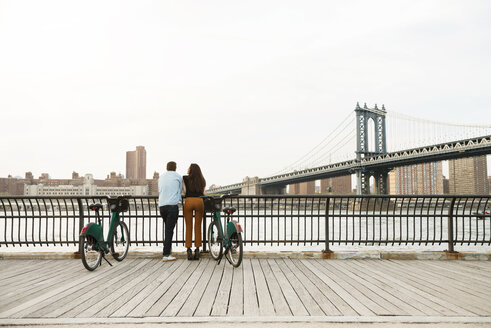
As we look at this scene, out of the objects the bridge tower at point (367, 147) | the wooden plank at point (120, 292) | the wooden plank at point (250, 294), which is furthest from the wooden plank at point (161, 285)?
the bridge tower at point (367, 147)

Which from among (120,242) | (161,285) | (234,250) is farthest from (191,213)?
(161,285)

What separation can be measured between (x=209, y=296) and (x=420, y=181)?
102 meters

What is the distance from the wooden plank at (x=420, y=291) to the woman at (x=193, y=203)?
287 centimetres

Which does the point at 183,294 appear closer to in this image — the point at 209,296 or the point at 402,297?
the point at 209,296

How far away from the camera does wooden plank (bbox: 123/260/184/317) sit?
3803mm

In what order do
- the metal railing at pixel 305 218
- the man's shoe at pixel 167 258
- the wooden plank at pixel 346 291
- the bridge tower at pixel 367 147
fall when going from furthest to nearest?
1. the bridge tower at pixel 367 147
2. the metal railing at pixel 305 218
3. the man's shoe at pixel 167 258
4. the wooden plank at pixel 346 291

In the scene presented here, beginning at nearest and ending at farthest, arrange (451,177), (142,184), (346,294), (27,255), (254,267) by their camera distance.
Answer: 1. (346,294)
2. (254,267)
3. (27,255)
4. (451,177)
5. (142,184)

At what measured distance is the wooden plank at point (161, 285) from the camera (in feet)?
12.5

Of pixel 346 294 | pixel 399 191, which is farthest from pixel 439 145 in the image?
pixel 346 294

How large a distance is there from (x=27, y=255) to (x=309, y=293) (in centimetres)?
527

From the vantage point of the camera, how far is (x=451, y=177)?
313 ft

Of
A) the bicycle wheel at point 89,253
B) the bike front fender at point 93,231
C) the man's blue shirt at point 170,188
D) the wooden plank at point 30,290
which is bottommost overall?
the wooden plank at point 30,290

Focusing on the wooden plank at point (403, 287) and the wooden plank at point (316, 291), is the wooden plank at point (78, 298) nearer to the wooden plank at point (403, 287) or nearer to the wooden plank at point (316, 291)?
the wooden plank at point (316, 291)

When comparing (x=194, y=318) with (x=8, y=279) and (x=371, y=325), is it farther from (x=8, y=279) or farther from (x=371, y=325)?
(x=8, y=279)
